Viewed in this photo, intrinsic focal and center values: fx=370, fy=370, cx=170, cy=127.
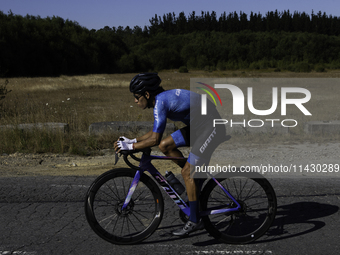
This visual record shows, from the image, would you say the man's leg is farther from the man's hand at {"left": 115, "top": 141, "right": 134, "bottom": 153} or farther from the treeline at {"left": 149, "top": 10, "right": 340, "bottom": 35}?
the treeline at {"left": 149, "top": 10, "right": 340, "bottom": 35}

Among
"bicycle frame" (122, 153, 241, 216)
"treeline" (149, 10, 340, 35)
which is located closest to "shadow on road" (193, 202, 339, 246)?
"bicycle frame" (122, 153, 241, 216)

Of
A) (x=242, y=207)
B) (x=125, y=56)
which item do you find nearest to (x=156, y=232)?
(x=242, y=207)

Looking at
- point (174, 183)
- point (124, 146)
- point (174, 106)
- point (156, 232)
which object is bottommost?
point (156, 232)

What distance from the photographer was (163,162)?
7.76 m

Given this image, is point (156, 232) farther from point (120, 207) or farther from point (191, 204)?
point (191, 204)

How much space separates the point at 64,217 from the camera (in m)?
4.64

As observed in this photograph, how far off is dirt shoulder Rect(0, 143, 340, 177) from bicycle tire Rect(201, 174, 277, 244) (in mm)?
3032

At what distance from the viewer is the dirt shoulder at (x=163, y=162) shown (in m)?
7.20

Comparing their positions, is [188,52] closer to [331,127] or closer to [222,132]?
[331,127]

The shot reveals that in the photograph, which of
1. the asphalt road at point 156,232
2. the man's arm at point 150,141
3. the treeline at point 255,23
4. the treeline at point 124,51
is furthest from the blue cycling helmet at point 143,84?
the treeline at point 255,23

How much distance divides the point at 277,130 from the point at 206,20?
153717mm

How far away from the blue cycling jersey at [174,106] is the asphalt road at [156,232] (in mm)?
1307

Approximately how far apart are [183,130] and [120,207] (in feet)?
3.45

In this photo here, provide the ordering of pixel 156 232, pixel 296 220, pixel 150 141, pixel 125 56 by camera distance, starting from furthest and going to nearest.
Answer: pixel 125 56 < pixel 296 220 < pixel 156 232 < pixel 150 141
